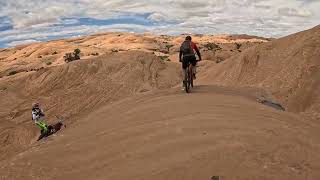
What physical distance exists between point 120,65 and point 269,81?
16044 mm

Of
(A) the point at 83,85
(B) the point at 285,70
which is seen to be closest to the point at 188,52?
(B) the point at 285,70

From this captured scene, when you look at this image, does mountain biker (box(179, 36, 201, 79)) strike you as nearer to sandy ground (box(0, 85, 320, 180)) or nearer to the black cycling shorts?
the black cycling shorts

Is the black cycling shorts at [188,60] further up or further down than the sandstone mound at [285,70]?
further up

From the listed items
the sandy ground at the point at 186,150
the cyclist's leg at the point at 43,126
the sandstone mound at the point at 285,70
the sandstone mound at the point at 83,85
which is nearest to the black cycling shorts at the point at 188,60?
the sandy ground at the point at 186,150

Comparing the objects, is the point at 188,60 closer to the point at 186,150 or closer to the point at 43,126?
the point at 43,126

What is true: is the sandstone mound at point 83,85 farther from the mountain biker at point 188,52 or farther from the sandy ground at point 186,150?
the sandy ground at point 186,150

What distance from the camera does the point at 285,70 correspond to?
59.5 feet

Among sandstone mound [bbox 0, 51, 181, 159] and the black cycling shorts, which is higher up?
the black cycling shorts

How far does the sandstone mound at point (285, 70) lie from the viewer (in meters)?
15.5

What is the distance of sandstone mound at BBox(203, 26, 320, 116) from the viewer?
50.7 ft

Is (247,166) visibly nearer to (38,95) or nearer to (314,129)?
(314,129)

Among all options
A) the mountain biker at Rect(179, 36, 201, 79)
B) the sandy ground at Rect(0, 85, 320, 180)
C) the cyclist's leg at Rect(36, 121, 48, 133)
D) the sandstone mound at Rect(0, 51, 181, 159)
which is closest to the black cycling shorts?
the mountain biker at Rect(179, 36, 201, 79)

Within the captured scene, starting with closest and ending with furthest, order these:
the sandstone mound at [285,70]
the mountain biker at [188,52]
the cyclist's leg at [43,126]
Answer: the mountain biker at [188,52] → the cyclist's leg at [43,126] → the sandstone mound at [285,70]

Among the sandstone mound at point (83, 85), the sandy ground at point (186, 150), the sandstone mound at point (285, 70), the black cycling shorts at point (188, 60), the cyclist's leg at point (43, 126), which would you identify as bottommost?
the sandstone mound at point (83, 85)
